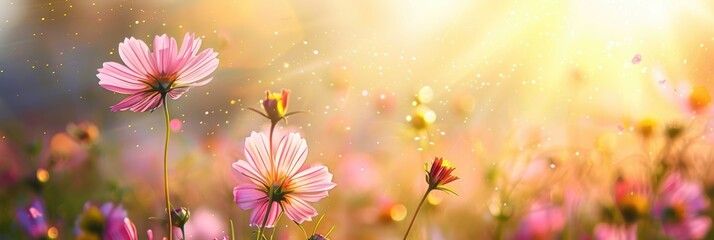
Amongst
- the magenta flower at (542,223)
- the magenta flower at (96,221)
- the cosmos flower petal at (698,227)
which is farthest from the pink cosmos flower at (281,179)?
the cosmos flower petal at (698,227)

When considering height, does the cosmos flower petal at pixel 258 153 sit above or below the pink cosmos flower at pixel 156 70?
below

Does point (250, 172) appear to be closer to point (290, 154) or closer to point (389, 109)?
point (290, 154)

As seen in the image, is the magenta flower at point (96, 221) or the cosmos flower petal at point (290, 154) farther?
the magenta flower at point (96, 221)

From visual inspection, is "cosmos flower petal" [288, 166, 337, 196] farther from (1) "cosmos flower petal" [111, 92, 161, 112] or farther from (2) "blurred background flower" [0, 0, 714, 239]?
(2) "blurred background flower" [0, 0, 714, 239]

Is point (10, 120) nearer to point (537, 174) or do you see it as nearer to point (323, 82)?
point (323, 82)

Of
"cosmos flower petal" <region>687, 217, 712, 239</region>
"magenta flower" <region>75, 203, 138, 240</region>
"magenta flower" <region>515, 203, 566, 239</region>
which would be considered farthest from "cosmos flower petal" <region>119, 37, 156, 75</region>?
"cosmos flower petal" <region>687, 217, 712, 239</region>

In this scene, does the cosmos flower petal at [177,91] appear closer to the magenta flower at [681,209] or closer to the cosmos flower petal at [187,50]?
the cosmos flower petal at [187,50]

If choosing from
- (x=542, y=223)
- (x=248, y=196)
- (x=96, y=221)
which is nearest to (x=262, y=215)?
(x=248, y=196)
